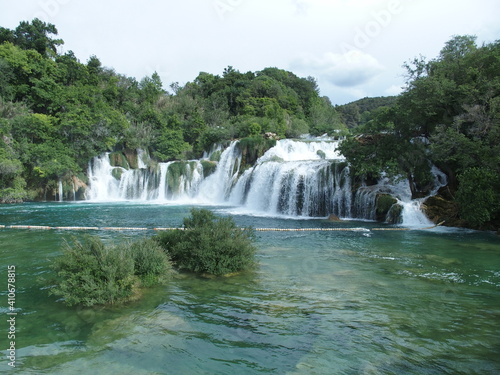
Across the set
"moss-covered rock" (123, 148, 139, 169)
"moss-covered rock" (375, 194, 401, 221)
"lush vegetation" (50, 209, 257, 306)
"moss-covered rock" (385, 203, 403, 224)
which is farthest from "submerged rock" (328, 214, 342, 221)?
"moss-covered rock" (123, 148, 139, 169)

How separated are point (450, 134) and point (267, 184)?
10574mm

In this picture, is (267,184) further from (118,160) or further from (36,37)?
(36,37)

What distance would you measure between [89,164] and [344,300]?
29446 millimetres

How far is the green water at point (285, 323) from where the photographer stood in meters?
4.16

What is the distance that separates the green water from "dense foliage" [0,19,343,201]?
69.9 feet

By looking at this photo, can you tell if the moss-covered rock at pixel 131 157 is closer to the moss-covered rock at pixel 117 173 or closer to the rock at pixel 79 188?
the moss-covered rock at pixel 117 173

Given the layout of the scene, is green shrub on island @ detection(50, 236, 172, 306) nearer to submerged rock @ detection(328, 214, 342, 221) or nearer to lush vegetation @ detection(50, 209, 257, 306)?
lush vegetation @ detection(50, 209, 257, 306)

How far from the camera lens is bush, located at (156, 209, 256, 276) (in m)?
7.63

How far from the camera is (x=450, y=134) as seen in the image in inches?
552

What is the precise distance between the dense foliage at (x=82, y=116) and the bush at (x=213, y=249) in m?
21.4

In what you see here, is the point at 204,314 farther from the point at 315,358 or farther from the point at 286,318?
the point at 315,358

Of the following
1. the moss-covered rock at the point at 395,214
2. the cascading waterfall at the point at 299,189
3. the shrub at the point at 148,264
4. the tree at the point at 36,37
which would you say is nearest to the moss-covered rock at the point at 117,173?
the cascading waterfall at the point at 299,189

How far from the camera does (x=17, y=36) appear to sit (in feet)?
130

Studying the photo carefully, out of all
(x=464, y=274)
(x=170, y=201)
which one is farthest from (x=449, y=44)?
(x=170, y=201)
